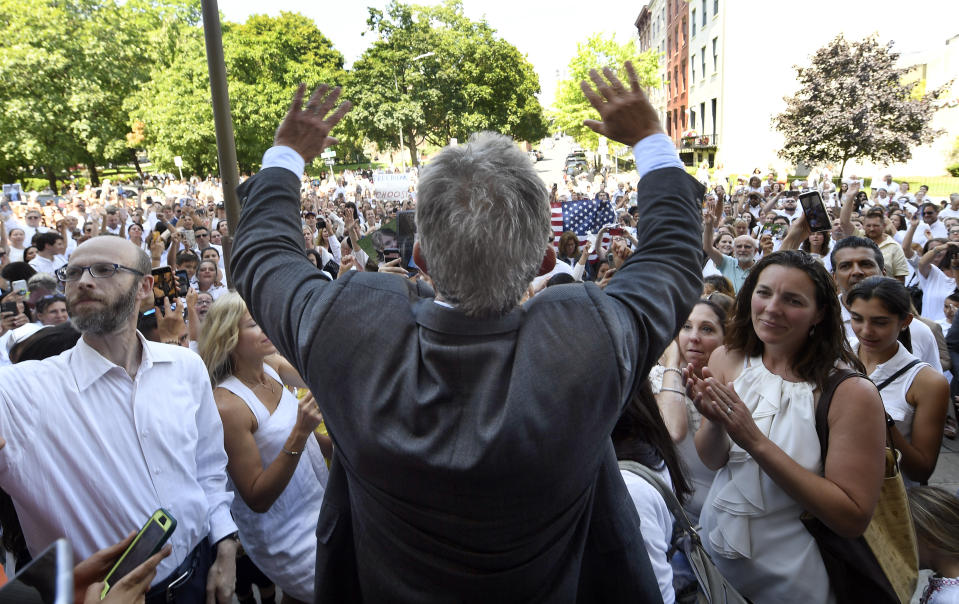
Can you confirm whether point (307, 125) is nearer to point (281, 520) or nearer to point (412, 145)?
point (281, 520)

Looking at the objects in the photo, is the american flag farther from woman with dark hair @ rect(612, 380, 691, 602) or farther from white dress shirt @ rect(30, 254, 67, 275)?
woman with dark hair @ rect(612, 380, 691, 602)

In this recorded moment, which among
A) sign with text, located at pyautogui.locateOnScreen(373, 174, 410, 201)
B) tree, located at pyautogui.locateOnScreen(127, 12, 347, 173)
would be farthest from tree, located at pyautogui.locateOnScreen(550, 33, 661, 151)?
sign with text, located at pyautogui.locateOnScreen(373, 174, 410, 201)

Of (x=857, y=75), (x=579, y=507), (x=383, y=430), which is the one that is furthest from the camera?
(x=857, y=75)

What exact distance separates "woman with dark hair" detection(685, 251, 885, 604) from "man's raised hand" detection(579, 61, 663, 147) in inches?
35.6

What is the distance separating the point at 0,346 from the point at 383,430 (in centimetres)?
422

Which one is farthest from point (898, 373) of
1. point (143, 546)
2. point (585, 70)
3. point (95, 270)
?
point (585, 70)

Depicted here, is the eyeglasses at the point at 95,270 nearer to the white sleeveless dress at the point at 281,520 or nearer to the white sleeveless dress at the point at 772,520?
the white sleeveless dress at the point at 281,520

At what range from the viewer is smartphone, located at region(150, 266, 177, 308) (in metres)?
3.94

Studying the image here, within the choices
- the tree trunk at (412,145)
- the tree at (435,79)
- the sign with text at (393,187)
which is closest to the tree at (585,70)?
the tree at (435,79)

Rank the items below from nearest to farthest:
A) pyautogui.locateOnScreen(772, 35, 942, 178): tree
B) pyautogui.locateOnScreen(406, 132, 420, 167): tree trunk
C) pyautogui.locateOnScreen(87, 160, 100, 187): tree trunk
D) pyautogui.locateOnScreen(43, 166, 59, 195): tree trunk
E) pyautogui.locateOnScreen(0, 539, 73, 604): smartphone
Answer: pyautogui.locateOnScreen(0, 539, 73, 604): smartphone
pyautogui.locateOnScreen(772, 35, 942, 178): tree
pyautogui.locateOnScreen(43, 166, 59, 195): tree trunk
pyautogui.locateOnScreen(87, 160, 100, 187): tree trunk
pyautogui.locateOnScreen(406, 132, 420, 167): tree trunk

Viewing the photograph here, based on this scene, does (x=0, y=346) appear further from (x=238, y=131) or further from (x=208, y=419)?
(x=238, y=131)

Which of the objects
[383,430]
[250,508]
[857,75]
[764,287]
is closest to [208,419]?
[250,508]

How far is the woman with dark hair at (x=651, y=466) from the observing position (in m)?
1.70

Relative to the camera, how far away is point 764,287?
8.17 ft
